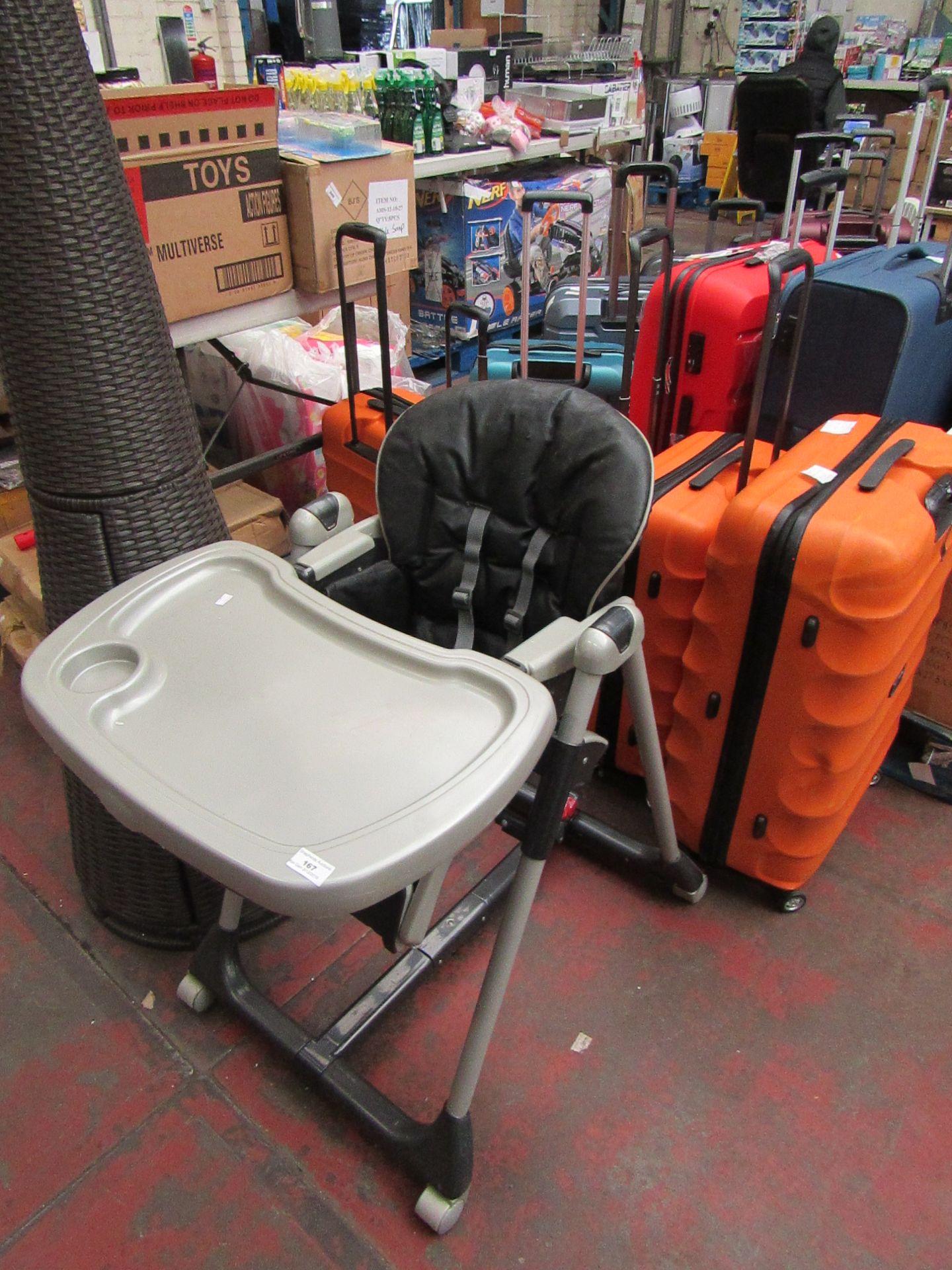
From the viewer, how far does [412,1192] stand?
4.17 feet

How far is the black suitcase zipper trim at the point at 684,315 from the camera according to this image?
2021 millimetres

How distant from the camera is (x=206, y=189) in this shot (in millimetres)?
1864

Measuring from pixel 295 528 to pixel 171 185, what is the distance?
3.08 ft

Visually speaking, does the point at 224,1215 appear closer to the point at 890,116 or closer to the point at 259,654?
Result: the point at 259,654

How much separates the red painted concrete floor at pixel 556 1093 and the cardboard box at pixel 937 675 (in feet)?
1.13

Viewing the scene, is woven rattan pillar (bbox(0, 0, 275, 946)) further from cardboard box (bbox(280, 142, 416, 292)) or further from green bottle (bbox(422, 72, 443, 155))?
green bottle (bbox(422, 72, 443, 155))

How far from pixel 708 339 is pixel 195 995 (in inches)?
69.9

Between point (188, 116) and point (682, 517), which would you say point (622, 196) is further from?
point (682, 517)

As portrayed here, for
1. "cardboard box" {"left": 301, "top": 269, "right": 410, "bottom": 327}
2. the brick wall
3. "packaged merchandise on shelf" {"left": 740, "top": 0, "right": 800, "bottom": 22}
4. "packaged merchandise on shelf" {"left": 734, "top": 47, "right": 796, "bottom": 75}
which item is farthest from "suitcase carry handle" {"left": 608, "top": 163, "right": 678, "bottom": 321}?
"packaged merchandise on shelf" {"left": 740, "top": 0, "right": 800, "bottom": 22}

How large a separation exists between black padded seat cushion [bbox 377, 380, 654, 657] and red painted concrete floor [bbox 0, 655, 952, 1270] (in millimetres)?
672

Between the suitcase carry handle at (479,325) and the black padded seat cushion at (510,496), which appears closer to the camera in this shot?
the black padded seat cushion at (510,496)

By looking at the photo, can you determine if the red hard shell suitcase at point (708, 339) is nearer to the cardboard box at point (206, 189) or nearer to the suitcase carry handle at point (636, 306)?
the suitcase carry handle at point (636, 306)

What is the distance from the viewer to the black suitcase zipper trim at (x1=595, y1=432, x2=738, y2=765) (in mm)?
1613

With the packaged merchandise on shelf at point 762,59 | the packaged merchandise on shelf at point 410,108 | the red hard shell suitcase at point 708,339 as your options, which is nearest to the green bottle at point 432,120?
the packaged merchandise on shelf at point 410,108
